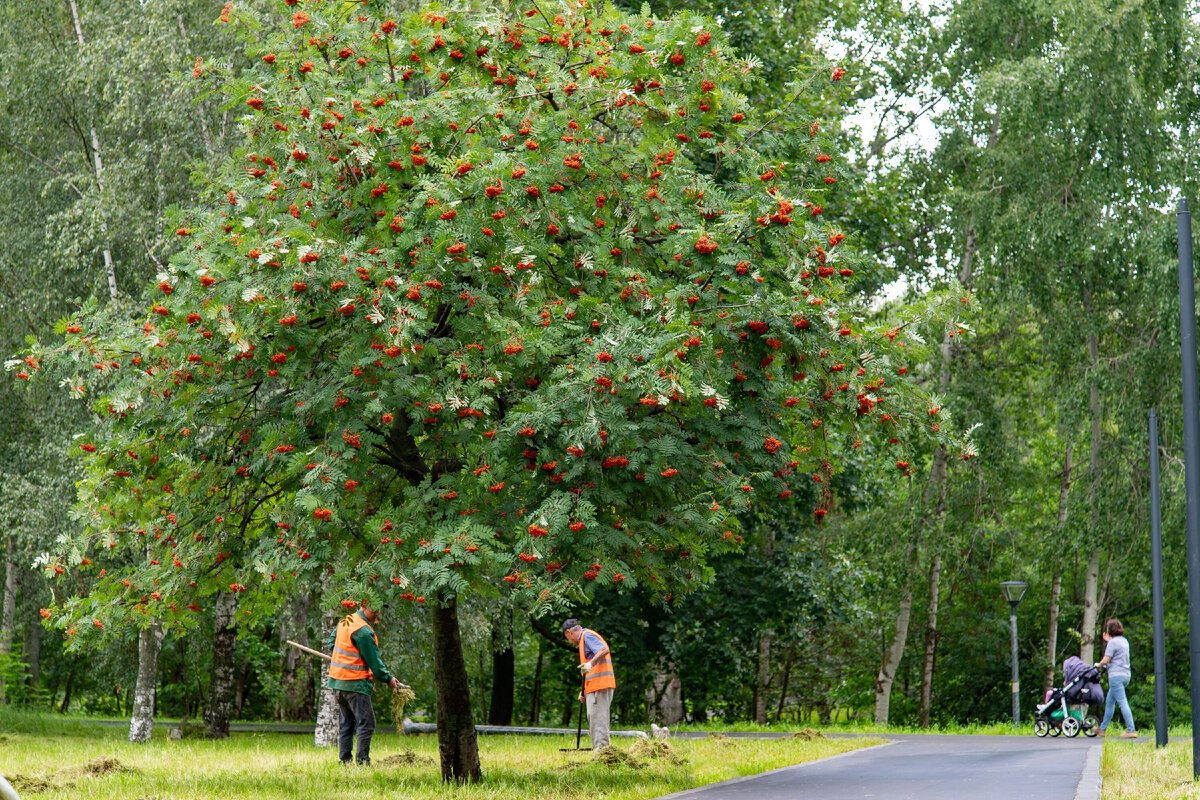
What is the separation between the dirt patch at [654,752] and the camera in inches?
453

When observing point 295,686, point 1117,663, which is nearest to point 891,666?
point 1117,663

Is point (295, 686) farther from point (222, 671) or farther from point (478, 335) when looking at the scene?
point (478, 335)

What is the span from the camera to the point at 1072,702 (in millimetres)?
17766

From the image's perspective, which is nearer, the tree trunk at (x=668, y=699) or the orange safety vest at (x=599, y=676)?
the orange safety vest at (x=599, y=676)

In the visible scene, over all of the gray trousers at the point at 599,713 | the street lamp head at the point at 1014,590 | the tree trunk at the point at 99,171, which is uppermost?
the tree trunk at the point at 99,171

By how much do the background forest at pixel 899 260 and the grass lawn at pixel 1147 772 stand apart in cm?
520

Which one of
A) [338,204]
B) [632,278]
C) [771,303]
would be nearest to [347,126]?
[338,204]

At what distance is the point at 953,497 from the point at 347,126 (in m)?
18.3

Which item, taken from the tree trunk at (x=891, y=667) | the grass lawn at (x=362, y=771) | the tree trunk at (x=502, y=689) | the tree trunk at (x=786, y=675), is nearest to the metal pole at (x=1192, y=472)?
the grass lawn at (x=362, y=771)

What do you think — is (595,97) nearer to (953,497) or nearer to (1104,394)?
(1104,394)

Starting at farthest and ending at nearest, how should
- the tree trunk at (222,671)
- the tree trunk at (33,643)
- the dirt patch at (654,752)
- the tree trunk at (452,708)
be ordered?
the tree trunk at (33,643)
the tree trunk at (222,671)
the dirt patch at (654,752)
the tree trunk at (452,708)

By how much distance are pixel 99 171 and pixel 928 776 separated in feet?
47.9

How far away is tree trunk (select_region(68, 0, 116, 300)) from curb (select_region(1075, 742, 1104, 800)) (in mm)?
14016

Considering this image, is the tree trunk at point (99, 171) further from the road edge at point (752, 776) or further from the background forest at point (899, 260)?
the road edge at point (752, 776)
